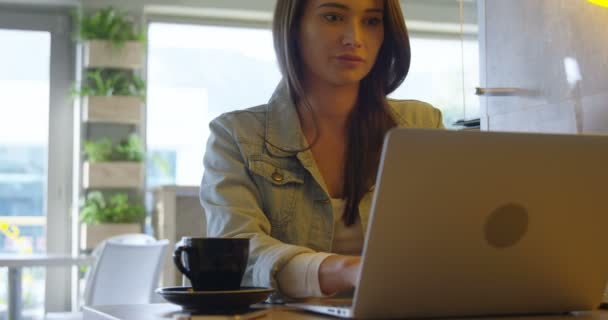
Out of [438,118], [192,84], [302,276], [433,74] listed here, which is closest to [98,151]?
[192,84]

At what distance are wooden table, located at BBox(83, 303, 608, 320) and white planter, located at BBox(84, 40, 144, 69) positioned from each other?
4.95m

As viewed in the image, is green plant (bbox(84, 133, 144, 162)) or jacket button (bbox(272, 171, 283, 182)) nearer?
jacket button (bbox(272, 171, 283, 182))

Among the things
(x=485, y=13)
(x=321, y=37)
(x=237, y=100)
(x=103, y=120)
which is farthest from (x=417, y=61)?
(x=321, y=37)

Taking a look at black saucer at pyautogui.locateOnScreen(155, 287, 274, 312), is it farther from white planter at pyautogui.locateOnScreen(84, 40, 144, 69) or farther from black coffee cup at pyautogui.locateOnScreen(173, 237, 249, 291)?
white planter at pyautogui.locateOnScreen(84, 40, 144, 69)

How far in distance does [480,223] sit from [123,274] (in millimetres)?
3123

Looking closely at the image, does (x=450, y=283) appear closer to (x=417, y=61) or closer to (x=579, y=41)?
(x=579, y=41)

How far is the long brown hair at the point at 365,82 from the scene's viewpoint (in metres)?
1.51

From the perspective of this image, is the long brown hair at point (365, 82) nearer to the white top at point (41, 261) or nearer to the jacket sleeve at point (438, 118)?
the jacket sleeve at point (438, 118)

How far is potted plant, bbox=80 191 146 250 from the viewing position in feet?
18.6

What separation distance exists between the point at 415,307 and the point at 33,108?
5598 mm

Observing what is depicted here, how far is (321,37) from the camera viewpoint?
4.96ft

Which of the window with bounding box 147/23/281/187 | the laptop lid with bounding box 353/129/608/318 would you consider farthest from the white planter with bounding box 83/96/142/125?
the laptop lid with bounding box 353/129/608/318

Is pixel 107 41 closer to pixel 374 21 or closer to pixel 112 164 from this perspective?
pixel 112 164

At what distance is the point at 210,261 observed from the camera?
0.99m
